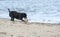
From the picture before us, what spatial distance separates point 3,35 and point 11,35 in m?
0.20

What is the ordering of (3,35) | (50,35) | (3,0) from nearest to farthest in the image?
1. (3,35)
2. (50,35)
3. (3,0)

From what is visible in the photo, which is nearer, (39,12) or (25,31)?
(25,31)

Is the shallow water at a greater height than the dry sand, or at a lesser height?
lesser

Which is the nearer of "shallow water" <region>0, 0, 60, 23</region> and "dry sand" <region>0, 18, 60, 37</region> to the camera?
"dry sand" <region>0, 18, 60, 37</region>

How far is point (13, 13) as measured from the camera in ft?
35.0

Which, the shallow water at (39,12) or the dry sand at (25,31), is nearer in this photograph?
the dry sand at (25,31)

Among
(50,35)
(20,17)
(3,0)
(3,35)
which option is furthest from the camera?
(3,0)

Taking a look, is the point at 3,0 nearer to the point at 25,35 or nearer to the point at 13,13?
the point at 13,13

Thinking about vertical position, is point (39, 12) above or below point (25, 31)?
below

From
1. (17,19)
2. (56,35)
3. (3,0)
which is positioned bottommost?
(3,0)

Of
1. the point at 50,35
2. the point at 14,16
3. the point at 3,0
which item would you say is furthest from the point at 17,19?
the point at 3,0

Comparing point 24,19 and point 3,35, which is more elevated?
point 3,35

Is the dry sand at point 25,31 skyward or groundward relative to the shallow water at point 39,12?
skyward

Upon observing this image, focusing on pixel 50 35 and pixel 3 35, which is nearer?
pixel 3 35
